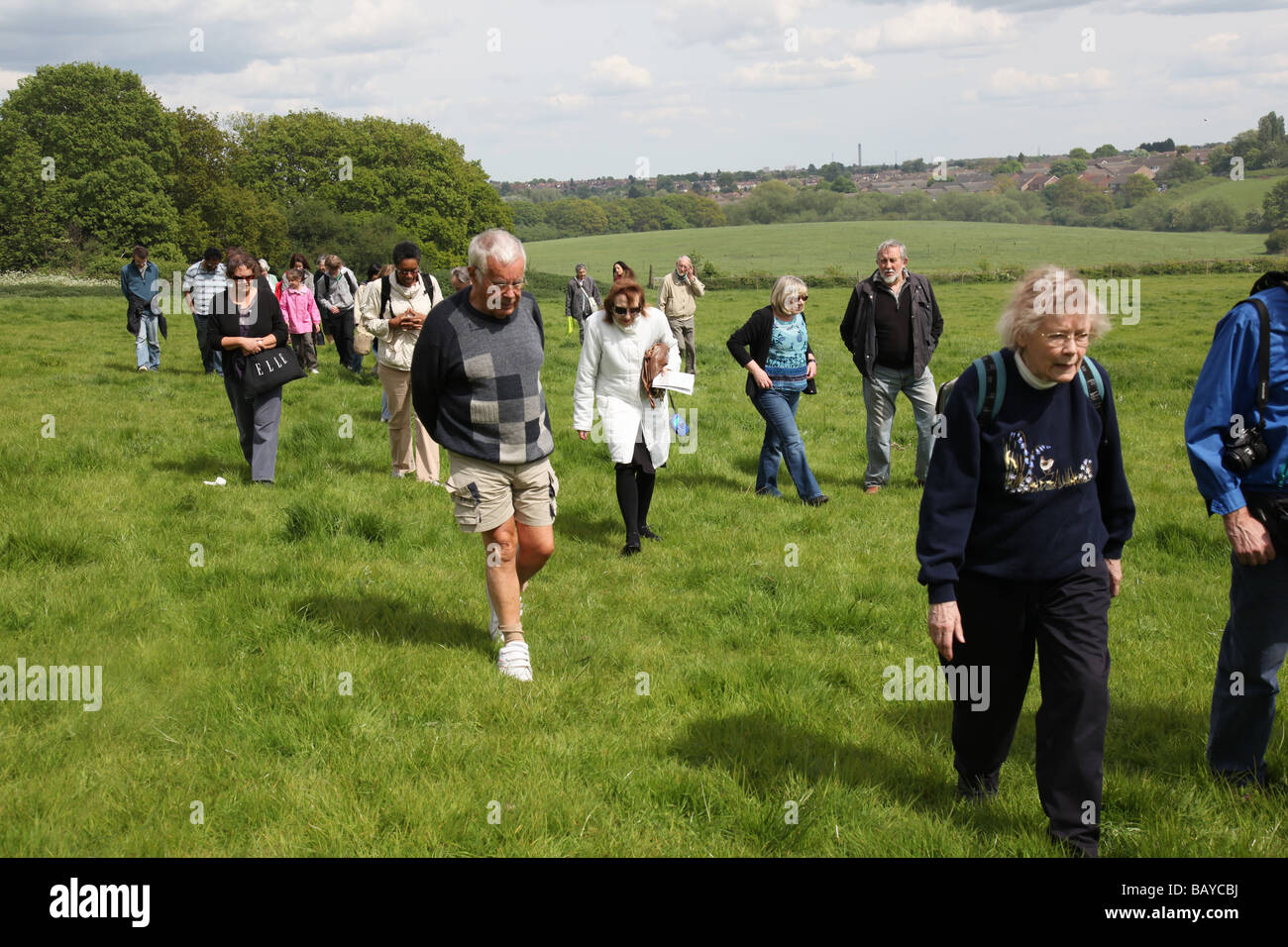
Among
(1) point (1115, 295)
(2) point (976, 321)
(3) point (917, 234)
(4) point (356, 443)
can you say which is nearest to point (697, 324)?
(2) point (976, 321)

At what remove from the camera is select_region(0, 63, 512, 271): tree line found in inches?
2243

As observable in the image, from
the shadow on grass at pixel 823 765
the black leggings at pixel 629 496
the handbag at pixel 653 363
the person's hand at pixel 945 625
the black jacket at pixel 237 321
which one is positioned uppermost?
the black jacket at pixel 237 321

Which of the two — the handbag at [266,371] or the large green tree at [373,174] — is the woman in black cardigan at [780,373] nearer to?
the handbag at [266,371]

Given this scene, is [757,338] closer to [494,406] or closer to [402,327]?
[402,327]

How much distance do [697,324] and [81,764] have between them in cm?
2704

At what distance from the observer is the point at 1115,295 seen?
46219mm

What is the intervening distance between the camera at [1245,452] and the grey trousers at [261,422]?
8202 mm

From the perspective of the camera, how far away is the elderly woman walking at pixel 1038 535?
3.69m

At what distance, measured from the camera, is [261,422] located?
996 centimetres

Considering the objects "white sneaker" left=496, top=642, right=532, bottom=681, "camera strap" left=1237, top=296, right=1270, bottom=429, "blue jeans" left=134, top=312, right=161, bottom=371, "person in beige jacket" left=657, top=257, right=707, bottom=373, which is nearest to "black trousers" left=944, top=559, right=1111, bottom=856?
"camera strap" left=1237, top=296, right=1270, bottom=429

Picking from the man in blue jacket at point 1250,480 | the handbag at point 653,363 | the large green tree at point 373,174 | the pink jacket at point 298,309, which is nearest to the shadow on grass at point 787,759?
the man in blue jacket at point 1250,480

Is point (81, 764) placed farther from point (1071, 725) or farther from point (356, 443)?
point (356, 443)

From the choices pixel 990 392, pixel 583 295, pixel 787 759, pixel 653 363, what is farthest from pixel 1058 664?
pixel 583 295

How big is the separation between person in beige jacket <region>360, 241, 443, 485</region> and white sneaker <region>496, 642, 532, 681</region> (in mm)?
4627
